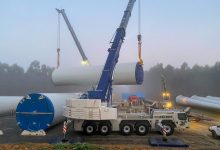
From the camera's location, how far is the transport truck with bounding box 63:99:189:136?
20.1 m

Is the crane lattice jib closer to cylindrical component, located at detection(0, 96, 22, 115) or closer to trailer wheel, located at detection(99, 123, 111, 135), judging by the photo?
trailer wheel, located at detection(99, 123, 111, 135)

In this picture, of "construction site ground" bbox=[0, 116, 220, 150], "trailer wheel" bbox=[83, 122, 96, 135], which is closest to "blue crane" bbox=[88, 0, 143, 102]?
"trailer wheel" bbox=[83, 122, 96, 135]

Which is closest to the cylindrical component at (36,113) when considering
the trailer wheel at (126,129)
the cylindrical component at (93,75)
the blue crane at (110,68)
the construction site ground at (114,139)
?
the construction site ground at (114,139)

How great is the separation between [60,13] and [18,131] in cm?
3137

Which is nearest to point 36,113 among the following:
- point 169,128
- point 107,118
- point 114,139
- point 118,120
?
point 107,118

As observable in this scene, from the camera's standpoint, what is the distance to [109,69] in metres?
22.2

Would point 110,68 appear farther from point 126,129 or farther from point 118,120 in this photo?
point 126,129

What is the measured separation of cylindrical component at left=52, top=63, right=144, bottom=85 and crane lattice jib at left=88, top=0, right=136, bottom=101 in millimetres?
3305

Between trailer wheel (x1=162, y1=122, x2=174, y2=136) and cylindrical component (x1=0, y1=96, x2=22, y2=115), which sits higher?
cylindrical component (x1=0, y1=96, x2=22, y2=115)

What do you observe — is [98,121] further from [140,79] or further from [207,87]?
[207,87]

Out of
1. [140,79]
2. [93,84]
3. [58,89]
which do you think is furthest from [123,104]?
[58,89]

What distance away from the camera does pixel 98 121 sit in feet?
68.4

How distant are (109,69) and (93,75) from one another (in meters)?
6.85

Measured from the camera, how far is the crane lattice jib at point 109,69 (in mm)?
21539
